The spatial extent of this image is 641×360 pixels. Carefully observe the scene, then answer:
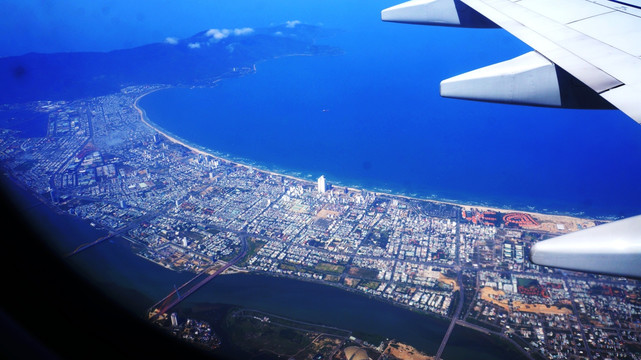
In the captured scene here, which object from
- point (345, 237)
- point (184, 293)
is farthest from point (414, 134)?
point (184, 293)

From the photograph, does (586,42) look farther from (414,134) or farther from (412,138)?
(414,134)

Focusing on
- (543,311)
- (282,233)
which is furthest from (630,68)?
(282,233)

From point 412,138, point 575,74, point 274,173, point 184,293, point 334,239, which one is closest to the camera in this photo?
point 575,74

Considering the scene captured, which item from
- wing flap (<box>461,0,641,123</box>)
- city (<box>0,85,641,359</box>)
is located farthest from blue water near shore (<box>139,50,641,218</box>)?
wing flap (<box>461,0,641,123</box>)

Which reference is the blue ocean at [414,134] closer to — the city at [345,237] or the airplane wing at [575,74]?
the city at [345,237]

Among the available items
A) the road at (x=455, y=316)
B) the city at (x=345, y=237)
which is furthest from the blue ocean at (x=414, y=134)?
the road at (x=455, y=316)

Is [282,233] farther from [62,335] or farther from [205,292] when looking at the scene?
[62,335]
